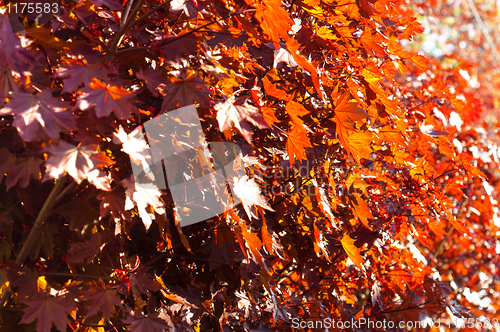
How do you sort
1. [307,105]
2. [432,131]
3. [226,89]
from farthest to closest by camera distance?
[432,131]
[307,105]
[226,89]

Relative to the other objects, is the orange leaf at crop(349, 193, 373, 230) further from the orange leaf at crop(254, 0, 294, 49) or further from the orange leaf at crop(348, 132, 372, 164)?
the orange leaf at crop(254, 0, 294, 49)

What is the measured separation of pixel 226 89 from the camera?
1644 millimetres

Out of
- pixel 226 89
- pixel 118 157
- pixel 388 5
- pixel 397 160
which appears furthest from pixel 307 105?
pixel 118 157

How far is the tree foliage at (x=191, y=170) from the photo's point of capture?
119cm

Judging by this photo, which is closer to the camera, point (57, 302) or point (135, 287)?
point (57, 302)

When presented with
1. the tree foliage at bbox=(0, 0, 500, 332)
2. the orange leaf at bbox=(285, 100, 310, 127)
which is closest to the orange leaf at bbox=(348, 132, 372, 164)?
the tree foliage at bbox=(0, 0, 500, 332)

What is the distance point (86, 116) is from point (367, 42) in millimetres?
1409

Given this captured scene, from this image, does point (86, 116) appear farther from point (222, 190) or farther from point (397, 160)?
point (397, 160)

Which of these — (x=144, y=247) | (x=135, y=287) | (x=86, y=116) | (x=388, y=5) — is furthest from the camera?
(x=388, y=5)

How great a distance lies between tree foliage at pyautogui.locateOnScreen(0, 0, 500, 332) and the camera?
1.19 meters

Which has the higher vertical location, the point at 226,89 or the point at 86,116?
the point at 86,116

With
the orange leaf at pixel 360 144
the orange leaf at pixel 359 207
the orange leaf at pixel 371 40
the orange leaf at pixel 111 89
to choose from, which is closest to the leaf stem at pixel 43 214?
the orange leaf at pixel 111 89

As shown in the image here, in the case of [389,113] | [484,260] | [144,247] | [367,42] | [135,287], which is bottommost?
[484,260]

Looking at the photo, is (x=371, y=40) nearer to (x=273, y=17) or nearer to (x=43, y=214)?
(x=273, y=17)
